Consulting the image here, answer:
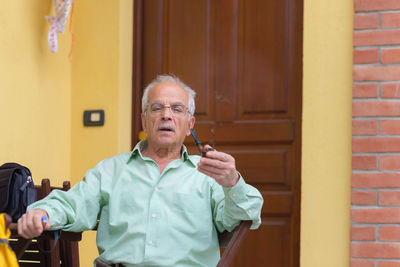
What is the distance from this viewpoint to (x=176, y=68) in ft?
11.5

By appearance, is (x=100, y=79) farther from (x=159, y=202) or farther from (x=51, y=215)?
(x=51, y=215)

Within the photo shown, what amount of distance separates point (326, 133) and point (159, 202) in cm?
127

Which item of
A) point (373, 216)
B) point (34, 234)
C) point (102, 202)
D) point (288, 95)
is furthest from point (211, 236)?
point (288, 95)

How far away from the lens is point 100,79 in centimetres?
347

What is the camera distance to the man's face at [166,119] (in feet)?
7.09

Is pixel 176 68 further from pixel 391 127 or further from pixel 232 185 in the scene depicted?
pixel 232 185

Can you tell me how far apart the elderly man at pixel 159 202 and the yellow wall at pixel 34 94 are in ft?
3.07

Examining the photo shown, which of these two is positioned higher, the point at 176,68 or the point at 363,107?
the point at 176,68

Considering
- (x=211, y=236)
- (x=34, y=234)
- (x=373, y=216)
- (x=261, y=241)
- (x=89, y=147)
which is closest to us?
(x=34, y=234)

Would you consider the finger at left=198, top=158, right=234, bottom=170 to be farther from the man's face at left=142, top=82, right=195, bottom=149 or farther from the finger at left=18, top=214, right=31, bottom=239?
the finger at left=18, top=214, right=31, bottom=239

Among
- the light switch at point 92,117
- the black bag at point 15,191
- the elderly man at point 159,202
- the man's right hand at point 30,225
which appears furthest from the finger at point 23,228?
the light switch at point 92,117

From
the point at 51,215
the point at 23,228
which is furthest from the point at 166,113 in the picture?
the point at 23,228

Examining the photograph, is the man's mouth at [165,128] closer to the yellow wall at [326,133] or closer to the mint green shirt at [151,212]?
the mint green shirt at [151,212]

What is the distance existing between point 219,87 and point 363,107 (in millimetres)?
851
